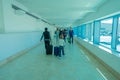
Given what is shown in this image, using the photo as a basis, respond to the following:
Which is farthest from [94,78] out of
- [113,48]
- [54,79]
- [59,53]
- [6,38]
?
[6,38]

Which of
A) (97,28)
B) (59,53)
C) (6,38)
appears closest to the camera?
(6,38)

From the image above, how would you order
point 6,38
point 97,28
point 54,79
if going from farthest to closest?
point 97,28, point 6,38, point 54,79

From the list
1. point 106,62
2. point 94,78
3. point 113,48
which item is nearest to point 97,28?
point 113,48

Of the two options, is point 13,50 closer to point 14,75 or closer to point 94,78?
point 14,75

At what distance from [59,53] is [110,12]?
3.30 m

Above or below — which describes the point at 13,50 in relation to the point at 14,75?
above

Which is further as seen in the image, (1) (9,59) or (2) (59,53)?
(2) (59,53)

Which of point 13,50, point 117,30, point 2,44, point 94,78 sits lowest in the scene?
point 94,78

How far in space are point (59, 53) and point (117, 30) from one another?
3158mm

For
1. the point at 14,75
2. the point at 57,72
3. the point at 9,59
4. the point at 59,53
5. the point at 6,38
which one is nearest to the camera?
the point at 14,75

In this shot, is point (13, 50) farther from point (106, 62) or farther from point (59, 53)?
point (106, 62)

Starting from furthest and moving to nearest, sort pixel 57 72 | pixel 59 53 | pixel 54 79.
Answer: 1. pixel 59 53
2. pixel 57 72
3. pixel 54 79

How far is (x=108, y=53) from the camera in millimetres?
4648

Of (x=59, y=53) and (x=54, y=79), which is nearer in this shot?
(x=54, y=79)
